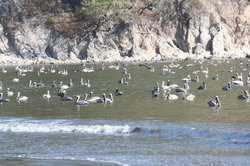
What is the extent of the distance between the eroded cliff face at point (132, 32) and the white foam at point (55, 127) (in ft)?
206

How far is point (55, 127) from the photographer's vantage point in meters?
40.0

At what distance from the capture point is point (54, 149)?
1331 inches

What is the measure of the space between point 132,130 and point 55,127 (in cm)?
448

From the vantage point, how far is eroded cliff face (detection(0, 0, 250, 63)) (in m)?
106

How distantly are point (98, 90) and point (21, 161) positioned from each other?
28716 millimetres

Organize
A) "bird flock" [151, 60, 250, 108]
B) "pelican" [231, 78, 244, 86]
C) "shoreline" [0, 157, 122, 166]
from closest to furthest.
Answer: "shoreline" [0, 157, 122, 166] < "bird flock" [151, 60, 250, 108] < "pelican" [231, 78, 244, 86]

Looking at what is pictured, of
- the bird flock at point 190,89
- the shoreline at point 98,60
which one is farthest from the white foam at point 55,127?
the shoreline at point 98,60

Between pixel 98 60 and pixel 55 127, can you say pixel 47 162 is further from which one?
pixel 98 60

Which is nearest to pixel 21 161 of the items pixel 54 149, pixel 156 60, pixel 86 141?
pixel 54 149

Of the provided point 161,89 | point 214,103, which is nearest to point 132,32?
point 161,89

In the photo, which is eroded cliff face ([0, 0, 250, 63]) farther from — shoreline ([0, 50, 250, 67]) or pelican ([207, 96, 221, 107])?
pelican ([207, 96, 221, 107])

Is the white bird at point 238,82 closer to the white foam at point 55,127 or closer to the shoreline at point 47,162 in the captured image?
the white foam at point 55,127

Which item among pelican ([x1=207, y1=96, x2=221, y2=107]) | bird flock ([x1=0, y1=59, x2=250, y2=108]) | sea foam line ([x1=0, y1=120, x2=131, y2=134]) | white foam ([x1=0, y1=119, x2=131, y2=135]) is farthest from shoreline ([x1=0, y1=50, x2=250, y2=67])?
sea foam line ([x1=0, y1=120, x2=131, y2=134])

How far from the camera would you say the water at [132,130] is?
3142 centimetres
